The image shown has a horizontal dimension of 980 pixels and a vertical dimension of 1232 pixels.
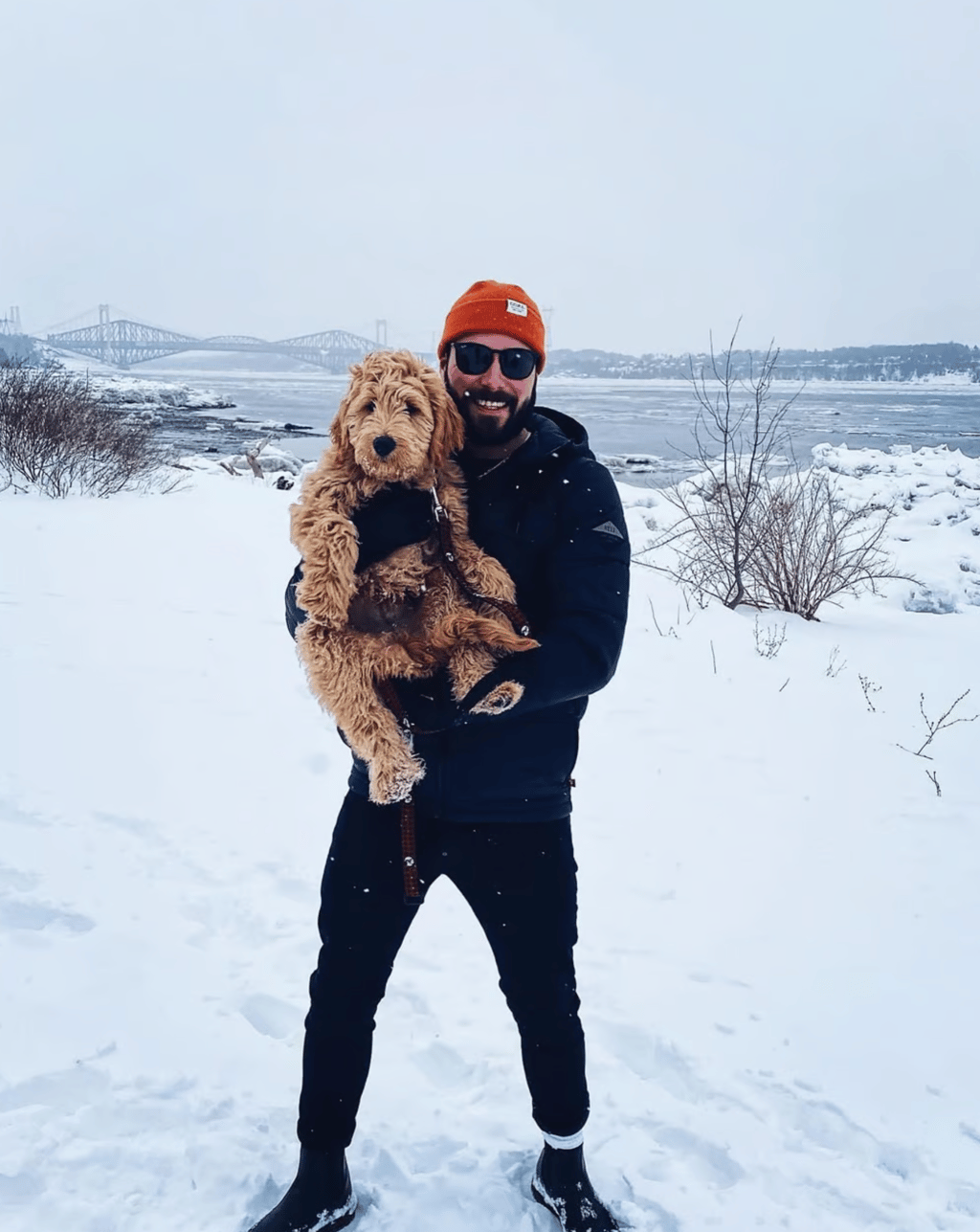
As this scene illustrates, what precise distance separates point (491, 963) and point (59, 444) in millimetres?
10388

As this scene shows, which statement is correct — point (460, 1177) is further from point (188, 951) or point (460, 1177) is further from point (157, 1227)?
point (188, 951)

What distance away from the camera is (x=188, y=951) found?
2559 mm

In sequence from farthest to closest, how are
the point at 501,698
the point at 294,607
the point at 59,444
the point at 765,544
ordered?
the point at 59,444 → the point at 765,544 → the point at 294,607 → the point at 501,698

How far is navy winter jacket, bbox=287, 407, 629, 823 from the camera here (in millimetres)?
1489

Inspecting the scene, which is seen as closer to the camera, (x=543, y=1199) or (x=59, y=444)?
(x=543, y=1199)

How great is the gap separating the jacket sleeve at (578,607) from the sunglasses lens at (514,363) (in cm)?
23

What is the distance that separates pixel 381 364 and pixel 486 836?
911 mm

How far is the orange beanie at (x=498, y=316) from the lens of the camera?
1.67m

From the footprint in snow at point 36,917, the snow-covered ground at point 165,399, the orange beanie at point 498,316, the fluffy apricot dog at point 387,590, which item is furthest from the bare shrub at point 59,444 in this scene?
the snow-covered ground at point 165,399

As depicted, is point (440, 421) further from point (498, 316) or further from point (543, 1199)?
point (543, 1199)

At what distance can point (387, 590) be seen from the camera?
156 cm

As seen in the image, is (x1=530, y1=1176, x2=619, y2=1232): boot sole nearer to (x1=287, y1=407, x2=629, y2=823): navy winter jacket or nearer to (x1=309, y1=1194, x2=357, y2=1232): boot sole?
(x1=309, y1=1194, x2=357, y2=1232): boot sole

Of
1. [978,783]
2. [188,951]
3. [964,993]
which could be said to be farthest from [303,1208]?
[978,783]

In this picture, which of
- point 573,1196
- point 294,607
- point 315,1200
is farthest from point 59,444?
point 573,1196
